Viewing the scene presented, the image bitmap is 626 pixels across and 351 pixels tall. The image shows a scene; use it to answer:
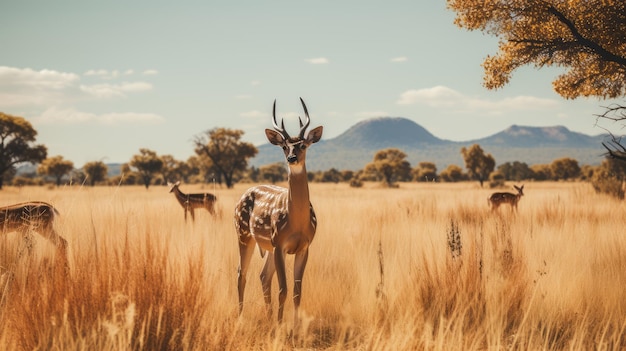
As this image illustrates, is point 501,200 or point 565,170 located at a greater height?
point 565,170

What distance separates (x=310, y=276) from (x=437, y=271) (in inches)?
78.2

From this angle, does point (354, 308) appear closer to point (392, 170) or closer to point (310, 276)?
point (310, 276)

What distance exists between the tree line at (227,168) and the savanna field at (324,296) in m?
12.9

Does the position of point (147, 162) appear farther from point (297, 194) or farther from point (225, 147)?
point (297, 194)

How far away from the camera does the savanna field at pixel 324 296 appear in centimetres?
429

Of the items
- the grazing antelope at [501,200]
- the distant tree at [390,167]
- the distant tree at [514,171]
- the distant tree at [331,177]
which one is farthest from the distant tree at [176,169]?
the grazing antelope at [501,200]

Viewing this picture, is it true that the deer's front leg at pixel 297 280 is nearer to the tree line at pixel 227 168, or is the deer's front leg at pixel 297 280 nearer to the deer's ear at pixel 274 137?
the deer's ear at pixel 274 137

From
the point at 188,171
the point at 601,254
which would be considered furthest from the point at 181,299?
the point at 188,171

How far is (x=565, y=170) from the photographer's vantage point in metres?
99.0

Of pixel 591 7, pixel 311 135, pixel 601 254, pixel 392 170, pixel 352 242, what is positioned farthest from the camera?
pixel 392 170

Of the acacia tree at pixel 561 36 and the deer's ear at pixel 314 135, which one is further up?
the acacia tree at pixel 561 36

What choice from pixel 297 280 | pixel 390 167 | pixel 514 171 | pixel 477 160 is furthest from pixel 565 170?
pixel 297 280

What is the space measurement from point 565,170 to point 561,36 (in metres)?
97.3

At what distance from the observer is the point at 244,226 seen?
6.14 meters
